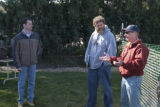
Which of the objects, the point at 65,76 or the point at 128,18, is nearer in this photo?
the point at 65,76

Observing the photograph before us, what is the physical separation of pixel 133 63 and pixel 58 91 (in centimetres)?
317

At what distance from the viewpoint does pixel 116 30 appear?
9.28 m

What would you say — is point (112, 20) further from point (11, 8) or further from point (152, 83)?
point (152, 83)

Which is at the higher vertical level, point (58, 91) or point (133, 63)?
point (133, 63)

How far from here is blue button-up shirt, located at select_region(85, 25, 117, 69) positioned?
3635 millimetres

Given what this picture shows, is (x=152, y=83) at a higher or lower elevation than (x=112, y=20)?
lower

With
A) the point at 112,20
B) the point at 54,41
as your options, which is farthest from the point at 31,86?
the point at 112,20

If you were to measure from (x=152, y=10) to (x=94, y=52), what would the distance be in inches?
252

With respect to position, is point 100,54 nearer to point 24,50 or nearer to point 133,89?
point 133,89

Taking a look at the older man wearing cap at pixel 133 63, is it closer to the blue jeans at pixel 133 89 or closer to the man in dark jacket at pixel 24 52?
the blue jeans at pixel 133 89

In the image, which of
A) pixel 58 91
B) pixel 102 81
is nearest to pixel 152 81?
pixel 102 81

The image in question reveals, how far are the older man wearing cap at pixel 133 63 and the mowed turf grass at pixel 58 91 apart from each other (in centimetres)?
161

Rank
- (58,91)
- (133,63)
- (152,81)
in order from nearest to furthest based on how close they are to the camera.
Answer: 1. (133,63)
2. (152,81)
3. (58,91)

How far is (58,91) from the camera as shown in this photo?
5.54 metres
